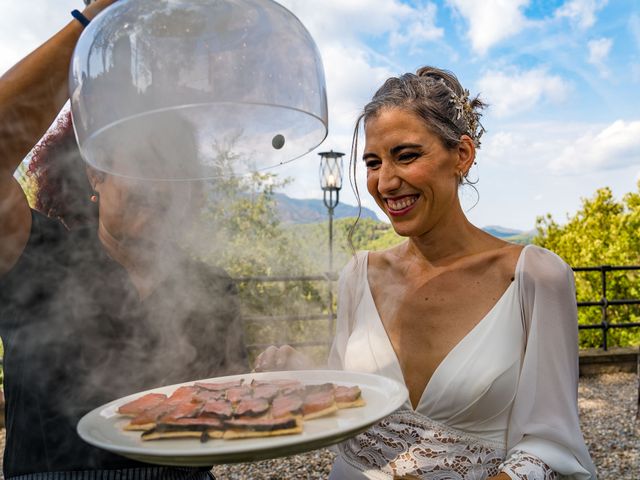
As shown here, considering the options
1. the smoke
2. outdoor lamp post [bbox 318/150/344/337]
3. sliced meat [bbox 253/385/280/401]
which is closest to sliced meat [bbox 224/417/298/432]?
sliced meat [bbox 253/385/280/401]

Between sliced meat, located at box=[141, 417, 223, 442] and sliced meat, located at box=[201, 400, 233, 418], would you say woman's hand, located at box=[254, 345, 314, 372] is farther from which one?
sliced meat, located at box=[141, 417, 223, 442]

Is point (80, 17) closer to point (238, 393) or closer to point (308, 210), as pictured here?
point (238, 393)

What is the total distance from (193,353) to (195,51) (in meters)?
0.99

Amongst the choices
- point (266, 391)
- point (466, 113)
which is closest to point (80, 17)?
point (266, 391)

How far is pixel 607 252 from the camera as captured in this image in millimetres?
9055

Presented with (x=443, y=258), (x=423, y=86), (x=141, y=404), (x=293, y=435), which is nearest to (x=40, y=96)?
(x=141, y=404)

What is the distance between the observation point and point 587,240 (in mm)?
9453

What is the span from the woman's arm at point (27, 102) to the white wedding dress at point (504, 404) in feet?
4.16

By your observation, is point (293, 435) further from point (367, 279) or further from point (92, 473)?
point (367, 279)

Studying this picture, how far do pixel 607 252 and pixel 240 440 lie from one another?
955 cm

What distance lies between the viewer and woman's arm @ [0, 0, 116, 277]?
40.2 inches

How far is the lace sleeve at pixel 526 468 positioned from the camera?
1429 mm

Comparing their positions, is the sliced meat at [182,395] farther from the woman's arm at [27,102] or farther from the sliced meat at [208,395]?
the woman's arm at [27,102]

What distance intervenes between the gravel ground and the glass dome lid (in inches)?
155
